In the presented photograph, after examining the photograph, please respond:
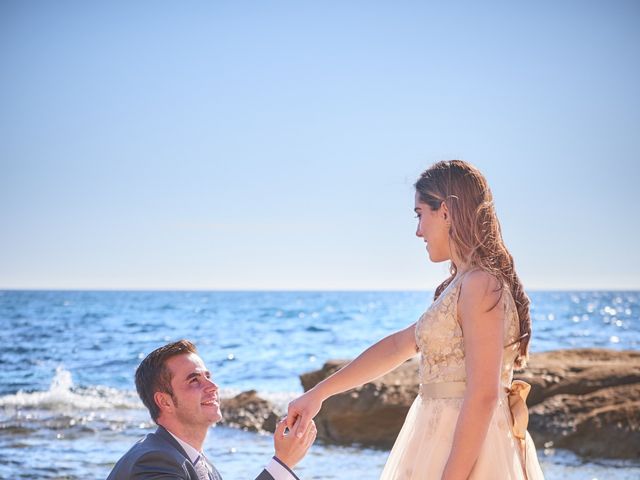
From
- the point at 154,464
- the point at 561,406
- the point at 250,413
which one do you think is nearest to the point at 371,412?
the point at 561,406

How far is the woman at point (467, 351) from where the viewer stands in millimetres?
2689

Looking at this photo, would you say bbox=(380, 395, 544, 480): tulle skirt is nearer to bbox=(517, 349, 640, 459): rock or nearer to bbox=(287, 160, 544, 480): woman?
bbox=(287, 160, 544, 480): woman

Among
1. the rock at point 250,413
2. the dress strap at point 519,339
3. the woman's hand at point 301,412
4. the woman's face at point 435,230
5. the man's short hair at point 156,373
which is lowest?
the rock at point 250,413

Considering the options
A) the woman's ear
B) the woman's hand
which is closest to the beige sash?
the woman's hand

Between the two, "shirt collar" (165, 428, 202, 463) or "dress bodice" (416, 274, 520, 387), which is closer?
"dress bodice" (416, 274, 520, 387)

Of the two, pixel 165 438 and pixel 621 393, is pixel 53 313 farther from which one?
pixel 165 438

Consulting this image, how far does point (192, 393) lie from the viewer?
130 inches

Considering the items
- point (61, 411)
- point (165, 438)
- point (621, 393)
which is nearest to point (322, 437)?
point (621, 393)

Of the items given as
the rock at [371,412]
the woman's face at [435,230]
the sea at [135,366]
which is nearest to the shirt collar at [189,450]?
the woman's face at [435,230]

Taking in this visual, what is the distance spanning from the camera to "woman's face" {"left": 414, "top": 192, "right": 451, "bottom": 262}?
9.44ft

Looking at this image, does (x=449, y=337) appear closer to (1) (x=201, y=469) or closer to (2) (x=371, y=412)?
(1) (x=201, y=469)

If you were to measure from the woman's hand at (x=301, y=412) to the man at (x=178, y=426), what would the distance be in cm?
3

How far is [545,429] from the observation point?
374 inches

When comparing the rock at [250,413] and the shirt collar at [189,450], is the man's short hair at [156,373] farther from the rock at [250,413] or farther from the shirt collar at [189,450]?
the rock at [250,413]
